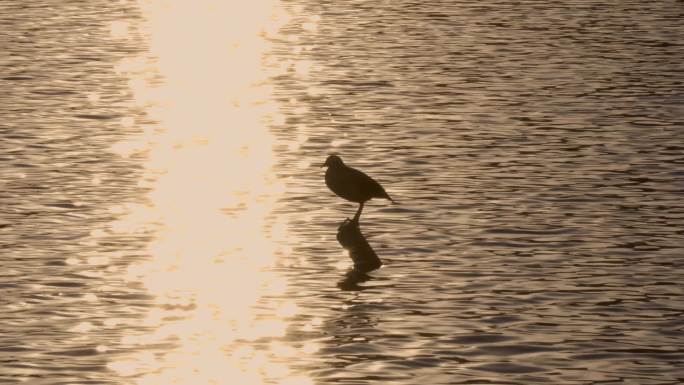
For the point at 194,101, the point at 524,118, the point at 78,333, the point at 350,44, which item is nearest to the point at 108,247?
the point at 78,333

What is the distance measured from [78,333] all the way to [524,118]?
710 inches

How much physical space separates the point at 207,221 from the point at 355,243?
4954mm

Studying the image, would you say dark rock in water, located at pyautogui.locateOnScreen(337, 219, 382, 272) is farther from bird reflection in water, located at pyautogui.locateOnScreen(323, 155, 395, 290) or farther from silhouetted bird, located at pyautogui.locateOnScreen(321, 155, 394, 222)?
silhouetted bird, located at pyautogui.locateOnScreen(321, 155, 394, 222)

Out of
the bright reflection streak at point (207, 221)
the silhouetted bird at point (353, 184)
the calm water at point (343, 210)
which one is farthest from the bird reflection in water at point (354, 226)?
the bright reflection streak at point (207, 221)

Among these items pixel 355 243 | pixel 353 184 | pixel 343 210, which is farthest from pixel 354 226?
pixel 343 210

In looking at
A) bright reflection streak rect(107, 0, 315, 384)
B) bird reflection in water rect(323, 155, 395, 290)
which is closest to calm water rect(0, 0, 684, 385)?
bright reflection streak rect(107, 0, 315, 384)

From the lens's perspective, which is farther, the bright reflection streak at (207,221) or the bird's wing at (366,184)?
the bird's wing at (366,184)

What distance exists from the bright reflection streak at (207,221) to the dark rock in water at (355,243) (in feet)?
3.20

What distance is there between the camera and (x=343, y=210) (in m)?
26.8

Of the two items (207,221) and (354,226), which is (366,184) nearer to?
(354,226)

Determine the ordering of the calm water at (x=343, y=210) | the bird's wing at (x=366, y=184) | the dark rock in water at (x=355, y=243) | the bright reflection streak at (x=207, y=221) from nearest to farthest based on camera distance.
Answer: the bright reflection streak at (x=207, y=221) < the calm water at (x=343, y=210) < the dark rock in water at (x=355, y=243) < the bird's wing at (x=366, y=184)

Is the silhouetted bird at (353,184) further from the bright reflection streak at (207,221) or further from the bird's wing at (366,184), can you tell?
the bright reflection streak at (207,221)

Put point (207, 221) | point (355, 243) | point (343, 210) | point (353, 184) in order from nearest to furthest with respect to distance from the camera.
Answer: point (355, 243) → point (353, 184) → point (207, 221) → point (343, 210)

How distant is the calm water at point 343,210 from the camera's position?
18.5m
